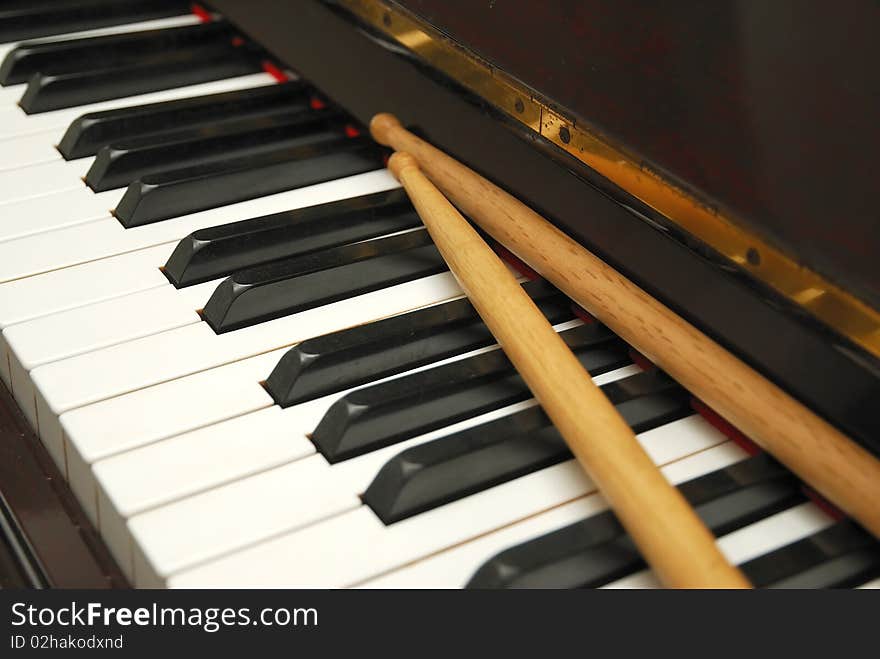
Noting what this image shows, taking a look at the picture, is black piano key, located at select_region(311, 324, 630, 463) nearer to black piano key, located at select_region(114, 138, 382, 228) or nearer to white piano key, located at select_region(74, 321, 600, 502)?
white piano key, located at select_region(74, 321, 600, 502)

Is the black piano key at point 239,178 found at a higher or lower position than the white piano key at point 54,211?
lower

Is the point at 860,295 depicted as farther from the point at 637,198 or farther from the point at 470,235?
the point at 470,235

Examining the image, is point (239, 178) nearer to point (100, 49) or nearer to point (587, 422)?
point (100, 49)

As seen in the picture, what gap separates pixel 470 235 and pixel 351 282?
0.12m

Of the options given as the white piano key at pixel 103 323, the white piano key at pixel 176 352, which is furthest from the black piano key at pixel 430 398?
the white piano key at pixel 103 323

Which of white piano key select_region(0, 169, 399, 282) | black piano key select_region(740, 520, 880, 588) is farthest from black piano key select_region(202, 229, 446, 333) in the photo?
black piano key select_region(740, 520, 880, 588)

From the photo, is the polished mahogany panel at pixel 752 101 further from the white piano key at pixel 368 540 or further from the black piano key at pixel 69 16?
the black piano key at pixel 69 16

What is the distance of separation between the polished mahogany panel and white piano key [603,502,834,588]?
0.56 feet

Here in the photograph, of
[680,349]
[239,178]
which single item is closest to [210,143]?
[239,178]

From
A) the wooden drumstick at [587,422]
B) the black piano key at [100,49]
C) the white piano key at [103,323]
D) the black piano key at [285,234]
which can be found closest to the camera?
the wooden drumstick at [587,422]

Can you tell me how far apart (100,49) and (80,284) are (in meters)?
0.53

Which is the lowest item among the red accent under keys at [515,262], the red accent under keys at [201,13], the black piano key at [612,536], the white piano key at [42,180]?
the black piano key at [612,536]

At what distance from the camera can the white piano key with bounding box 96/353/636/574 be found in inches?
36.8

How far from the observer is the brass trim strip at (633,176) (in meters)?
0.94
